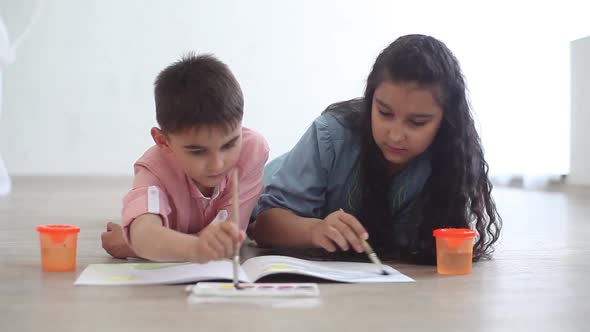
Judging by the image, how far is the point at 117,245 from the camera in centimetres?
152

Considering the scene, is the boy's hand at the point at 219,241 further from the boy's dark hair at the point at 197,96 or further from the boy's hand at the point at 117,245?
the boy's hand at the point at 117,245

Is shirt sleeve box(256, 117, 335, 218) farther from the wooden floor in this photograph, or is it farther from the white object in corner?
the white object in corner

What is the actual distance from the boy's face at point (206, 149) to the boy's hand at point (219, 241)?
0.83ft

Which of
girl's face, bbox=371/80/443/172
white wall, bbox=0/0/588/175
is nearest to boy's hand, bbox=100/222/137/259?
girl's face, bbox=371/80/443/172

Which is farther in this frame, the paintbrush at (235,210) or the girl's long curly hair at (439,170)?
the girl's long curly hair at (439,170)

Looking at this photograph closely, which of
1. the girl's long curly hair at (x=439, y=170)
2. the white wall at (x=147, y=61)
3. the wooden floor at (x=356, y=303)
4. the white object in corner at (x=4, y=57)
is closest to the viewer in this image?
the wooden floor at (x=356, y=303)

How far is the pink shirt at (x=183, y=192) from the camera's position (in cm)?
132

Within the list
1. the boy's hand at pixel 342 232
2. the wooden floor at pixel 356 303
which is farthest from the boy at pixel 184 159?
→ the boy's hand at pixel 342 232

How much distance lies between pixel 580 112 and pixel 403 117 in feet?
9.19

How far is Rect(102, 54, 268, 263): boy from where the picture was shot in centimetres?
127

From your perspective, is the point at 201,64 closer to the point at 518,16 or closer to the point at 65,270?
the point at 65,270

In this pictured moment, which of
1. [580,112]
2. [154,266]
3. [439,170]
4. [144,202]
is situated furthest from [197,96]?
[580,112]

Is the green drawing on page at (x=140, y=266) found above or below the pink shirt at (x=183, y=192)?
below

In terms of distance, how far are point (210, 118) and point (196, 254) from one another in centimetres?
29
